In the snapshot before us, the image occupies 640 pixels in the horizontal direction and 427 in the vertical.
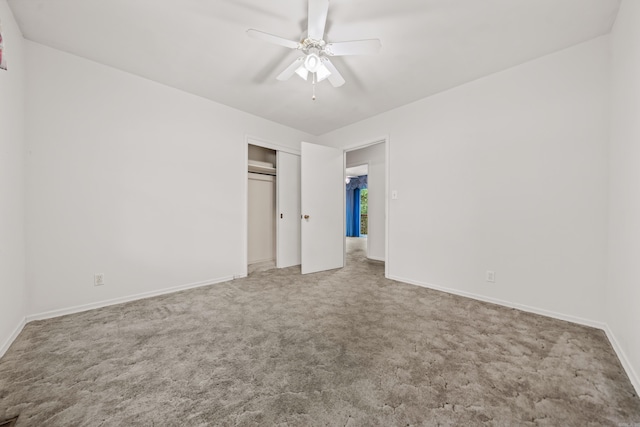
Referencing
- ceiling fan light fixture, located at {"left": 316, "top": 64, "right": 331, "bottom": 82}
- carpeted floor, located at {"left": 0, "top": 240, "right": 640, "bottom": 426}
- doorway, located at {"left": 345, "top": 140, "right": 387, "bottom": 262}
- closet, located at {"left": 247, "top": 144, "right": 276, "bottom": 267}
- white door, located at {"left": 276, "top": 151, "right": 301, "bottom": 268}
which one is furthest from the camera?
doorway, located at {"left": 345, "top": 140, "right": 387, "bottom": 262}

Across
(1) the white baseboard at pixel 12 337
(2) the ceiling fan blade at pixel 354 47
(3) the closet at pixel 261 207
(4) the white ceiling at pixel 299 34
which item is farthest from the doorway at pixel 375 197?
(1) the white baseboard at pixel 12 337

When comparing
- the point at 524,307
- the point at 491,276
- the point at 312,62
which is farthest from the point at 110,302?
the point at 524,307

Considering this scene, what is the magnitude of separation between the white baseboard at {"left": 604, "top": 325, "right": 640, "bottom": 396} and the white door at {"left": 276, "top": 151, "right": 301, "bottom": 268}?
3.68 meters

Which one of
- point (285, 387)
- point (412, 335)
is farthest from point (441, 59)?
point (285, 387)

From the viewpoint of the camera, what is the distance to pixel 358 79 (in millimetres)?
2617

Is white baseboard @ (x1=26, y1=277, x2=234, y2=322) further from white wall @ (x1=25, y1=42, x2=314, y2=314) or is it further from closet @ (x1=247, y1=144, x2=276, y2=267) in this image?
closet @ (x1=247, y1=144, x2=276, y2=267)

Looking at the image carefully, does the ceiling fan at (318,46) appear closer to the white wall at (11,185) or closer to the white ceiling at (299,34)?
the white ceiling at (299,34)

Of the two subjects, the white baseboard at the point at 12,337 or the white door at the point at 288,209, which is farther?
the white door at the point at 288,209

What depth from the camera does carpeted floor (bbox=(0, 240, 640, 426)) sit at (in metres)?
1.12

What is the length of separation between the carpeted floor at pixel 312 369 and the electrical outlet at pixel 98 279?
0.89 feet

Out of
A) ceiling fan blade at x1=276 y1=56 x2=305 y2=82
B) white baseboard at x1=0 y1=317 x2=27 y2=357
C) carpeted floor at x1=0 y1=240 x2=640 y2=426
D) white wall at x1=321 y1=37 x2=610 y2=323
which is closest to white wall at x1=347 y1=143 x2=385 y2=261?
white wall at x1=321 y1=37 x2=610 y2=323

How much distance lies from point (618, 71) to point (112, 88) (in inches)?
180

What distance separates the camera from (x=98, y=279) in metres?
2.35

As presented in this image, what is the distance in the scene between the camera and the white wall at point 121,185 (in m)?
2.12
